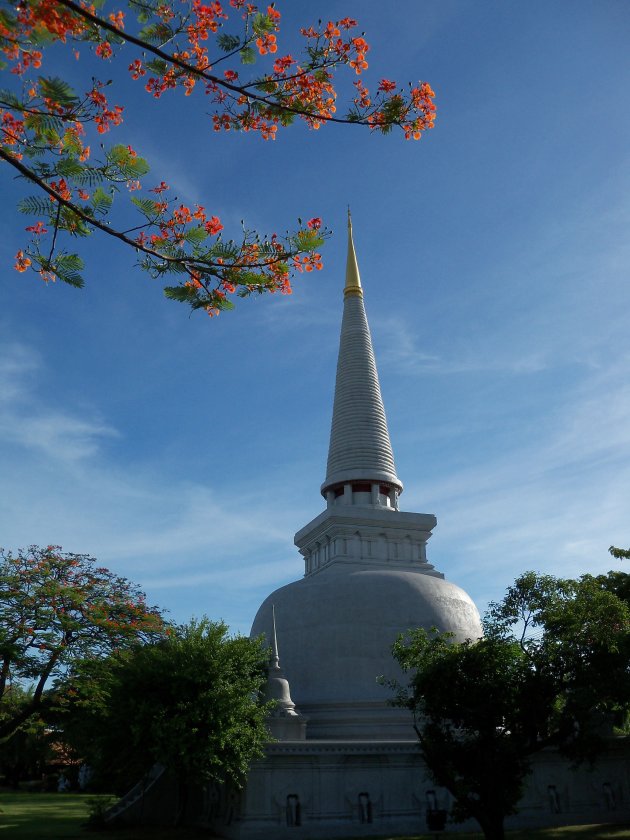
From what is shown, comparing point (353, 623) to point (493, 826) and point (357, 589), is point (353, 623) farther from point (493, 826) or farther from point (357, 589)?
point (493, 826)

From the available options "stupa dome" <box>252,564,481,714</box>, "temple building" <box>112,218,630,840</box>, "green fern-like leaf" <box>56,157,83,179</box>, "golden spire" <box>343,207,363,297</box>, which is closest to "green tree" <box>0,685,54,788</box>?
"stupa dome" <box>252,564,481,714</box>

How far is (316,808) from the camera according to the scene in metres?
25.4

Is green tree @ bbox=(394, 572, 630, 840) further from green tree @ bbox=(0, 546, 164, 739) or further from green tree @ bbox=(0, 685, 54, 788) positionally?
green tree @ bbox=(0, 685, 54, 788)

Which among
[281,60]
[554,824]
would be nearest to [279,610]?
[554,824]

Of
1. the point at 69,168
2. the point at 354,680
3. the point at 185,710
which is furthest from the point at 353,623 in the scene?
the point at 69,168

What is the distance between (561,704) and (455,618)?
1477 centimetres

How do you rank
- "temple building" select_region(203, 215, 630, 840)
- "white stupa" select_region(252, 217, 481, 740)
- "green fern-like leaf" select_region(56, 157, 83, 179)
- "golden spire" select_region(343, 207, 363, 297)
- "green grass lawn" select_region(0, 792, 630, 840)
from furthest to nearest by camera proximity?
1. "golden spire" select_region(343, 207, 363, 297)
2. "white stupa" select_region(252, 217, 481, 740)
3. "temple building" select_region(203, 215, 630, 840)
4. "green grass lawn" select_region(0, 792, 630, 840)
5. "green fern-like leaf" select_region(56, 157, 83, 179)

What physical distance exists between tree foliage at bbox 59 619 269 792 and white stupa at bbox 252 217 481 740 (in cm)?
723

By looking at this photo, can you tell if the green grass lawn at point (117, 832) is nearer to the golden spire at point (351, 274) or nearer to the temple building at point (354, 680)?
the temple building at point (354, 680)

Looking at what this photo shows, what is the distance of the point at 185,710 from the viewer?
23.6 meters

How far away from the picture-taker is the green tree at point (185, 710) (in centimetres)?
2294

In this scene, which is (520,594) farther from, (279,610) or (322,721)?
(279,610)

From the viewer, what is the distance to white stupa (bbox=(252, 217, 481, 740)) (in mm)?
32188

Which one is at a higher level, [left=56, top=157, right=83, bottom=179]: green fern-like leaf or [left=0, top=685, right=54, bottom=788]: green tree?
[left=56, top=157, right=83, bottom=179]: green fern-like leaf
